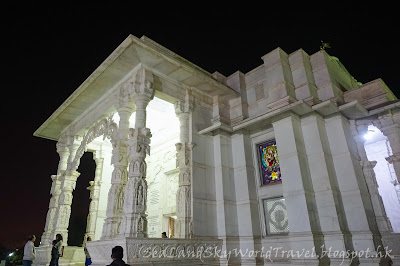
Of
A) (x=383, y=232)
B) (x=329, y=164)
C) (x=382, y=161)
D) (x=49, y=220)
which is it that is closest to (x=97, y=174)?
(x=49, y=220)

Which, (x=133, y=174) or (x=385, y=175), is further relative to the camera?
(x=385, y=175)

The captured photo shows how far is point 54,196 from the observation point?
1106 cm

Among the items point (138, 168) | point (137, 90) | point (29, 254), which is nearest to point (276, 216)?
point (138, 168)

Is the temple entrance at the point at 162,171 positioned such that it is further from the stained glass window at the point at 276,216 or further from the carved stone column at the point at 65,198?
the stained glass window at the point at 276,216

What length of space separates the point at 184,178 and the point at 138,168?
1644mm

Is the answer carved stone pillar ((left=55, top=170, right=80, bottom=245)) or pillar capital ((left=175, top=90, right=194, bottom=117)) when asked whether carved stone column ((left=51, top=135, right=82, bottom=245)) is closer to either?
carved stone pillar ((left=55, top=170, right=80, bottom=245))

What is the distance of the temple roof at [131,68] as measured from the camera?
753 cm

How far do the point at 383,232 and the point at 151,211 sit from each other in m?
8.88

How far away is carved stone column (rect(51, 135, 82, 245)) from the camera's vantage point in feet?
32.4

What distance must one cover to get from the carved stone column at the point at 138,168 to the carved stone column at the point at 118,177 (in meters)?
0.58

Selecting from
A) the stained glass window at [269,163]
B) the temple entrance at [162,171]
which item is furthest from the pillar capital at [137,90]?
the stained glass window at [269,163]

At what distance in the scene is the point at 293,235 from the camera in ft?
22.9

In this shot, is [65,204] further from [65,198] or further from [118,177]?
[118,177]

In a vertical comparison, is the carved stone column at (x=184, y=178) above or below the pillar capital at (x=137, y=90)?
below
